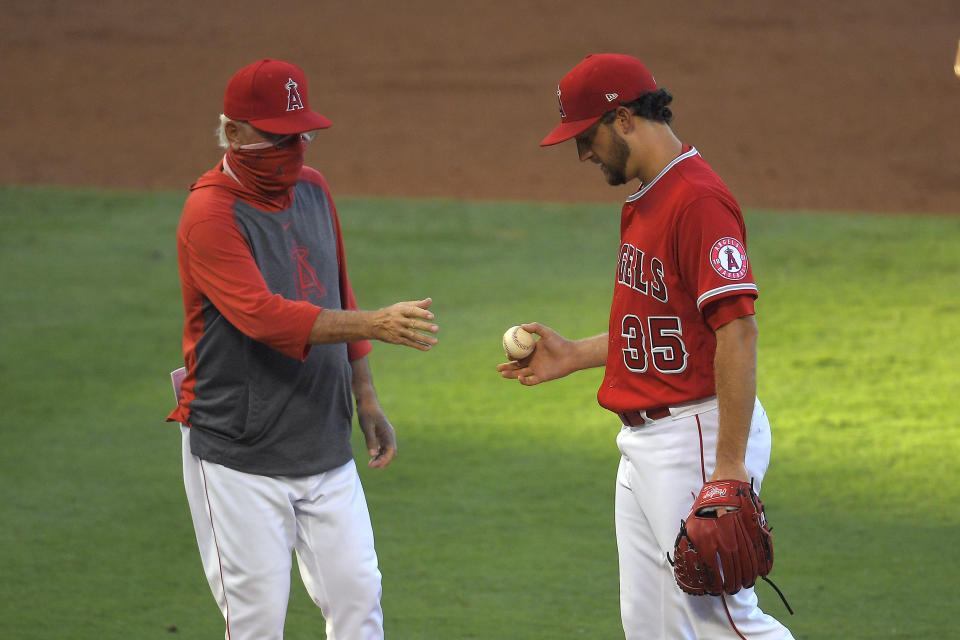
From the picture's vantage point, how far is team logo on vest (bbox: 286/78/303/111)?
2.99 meters

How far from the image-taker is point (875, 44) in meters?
16.2

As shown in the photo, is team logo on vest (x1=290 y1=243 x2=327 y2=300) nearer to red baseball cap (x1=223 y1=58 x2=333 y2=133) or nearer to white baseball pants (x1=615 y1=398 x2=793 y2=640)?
red baseball cap (x1=223 y1=58 x2=333 y2=133)

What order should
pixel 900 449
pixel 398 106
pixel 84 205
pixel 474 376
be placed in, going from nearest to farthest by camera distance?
1. pixel 900 449
2. pixel 474 376
3. pixel 84 205
4. pixel 398 106

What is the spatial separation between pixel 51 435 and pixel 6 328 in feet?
6.80

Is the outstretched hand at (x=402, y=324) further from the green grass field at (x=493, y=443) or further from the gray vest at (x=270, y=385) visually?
the green grass field at (x=493, y=443)

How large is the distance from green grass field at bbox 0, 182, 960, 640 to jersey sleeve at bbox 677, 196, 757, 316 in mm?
1762

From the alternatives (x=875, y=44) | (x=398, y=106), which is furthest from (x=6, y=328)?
(x=875, y=44)

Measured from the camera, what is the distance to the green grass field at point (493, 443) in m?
4.18

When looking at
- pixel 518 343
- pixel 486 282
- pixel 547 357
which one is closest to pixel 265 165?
pixel 518 343

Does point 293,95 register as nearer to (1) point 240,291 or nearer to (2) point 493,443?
(1) point 240,291

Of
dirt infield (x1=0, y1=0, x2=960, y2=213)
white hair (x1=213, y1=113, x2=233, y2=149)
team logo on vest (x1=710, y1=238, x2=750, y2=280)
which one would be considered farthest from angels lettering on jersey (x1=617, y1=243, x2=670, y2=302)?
dirt infield (x1=0, y1=0, x2=960, y2=213)

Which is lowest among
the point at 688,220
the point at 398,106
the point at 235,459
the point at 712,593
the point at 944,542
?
the point at 944,542

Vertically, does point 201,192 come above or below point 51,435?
above

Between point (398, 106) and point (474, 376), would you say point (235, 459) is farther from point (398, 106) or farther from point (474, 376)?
point (398, 106)
